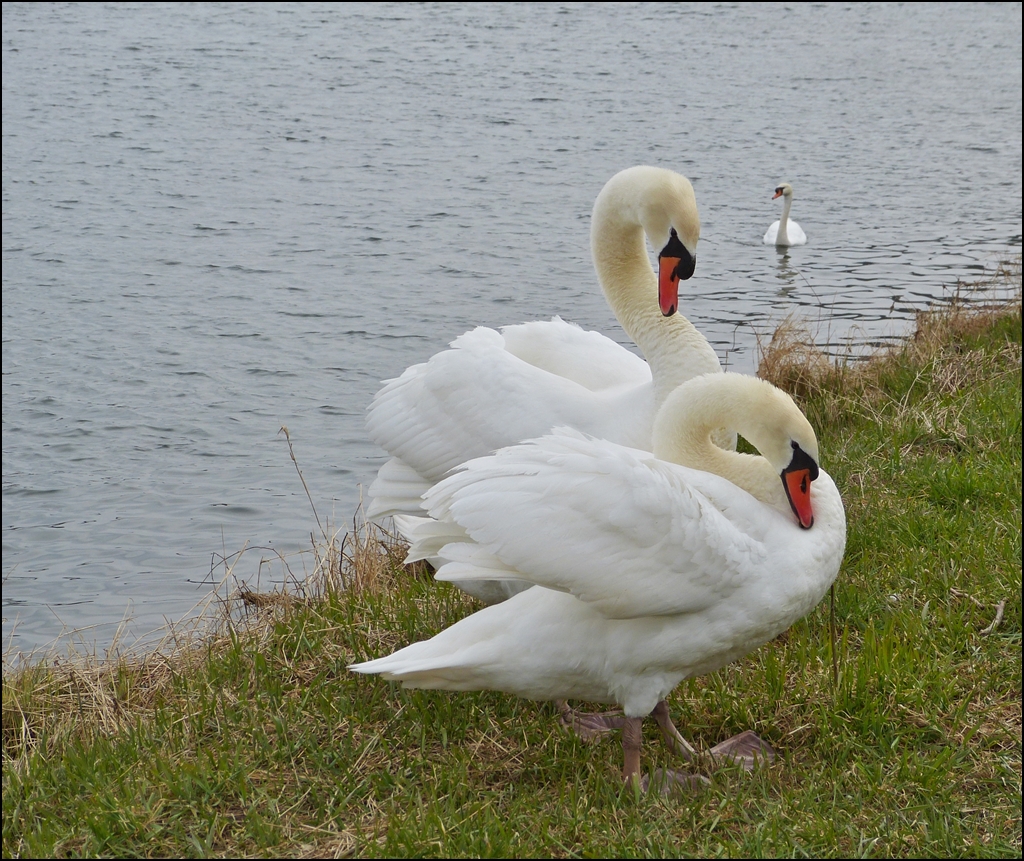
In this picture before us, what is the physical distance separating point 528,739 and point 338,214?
10.8 metres

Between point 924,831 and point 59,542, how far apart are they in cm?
572

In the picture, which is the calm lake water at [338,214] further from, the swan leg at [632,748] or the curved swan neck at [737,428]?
the swan leg at [632,748]

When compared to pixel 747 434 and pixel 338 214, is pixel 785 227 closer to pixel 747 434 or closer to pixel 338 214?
pixel 338 214

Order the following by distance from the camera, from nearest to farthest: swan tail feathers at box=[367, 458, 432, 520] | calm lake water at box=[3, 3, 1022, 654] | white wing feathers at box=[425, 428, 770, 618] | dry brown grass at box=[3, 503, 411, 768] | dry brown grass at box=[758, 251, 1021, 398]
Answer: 1. white wing feathers at box=[425, 428, 770, 618]
2. dry brown grass at box=[3, 503, 411, 768]
3. swan tail feathers at box=[367, 458, 432, 520]
4. dry brown grass at box=[758, 251, 1021, 398]
5. calm lake water at box=[3, 3, 1022, 654]

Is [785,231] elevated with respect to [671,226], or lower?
lower

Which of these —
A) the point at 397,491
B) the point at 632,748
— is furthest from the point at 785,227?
the point at 632,748

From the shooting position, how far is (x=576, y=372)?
5.50 m

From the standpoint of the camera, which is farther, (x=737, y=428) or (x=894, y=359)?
(x=894, y=359)

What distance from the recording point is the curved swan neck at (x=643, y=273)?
506 centimetres

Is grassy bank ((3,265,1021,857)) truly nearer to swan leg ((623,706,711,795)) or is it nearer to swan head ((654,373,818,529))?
swan leg ((623,706,711,795))

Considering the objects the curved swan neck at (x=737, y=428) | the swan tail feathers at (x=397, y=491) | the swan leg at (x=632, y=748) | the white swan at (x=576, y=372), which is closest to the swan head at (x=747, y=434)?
the curved swan neck at (x=737, y=428)

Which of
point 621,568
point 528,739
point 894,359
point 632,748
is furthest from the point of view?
point 894,359

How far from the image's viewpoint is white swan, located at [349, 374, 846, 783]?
3627 mm

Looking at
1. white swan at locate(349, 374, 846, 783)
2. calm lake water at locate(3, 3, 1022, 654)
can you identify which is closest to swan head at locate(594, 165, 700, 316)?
white swan at locate(349, 374, 846, 783)
